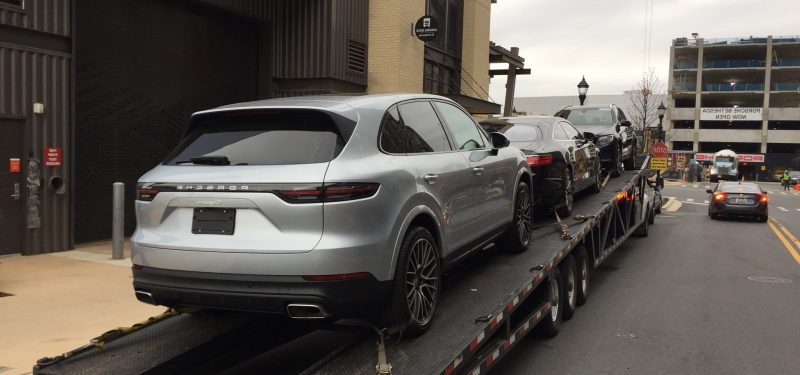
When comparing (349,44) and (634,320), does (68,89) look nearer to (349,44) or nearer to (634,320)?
(349,44)

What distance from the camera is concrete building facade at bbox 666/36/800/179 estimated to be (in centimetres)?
7781

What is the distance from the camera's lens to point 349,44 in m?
15.2

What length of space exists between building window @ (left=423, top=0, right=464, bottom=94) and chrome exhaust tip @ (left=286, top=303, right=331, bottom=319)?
52.7 feet

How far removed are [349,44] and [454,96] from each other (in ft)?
13.7

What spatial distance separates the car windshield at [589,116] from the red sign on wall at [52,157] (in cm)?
928

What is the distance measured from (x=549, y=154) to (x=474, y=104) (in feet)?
38.3

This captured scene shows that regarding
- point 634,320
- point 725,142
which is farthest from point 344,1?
point 725,142

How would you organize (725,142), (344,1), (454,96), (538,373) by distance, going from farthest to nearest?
(725,142) < (454,96) < (344,1) < (538,373)

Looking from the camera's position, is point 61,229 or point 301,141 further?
point 61,229

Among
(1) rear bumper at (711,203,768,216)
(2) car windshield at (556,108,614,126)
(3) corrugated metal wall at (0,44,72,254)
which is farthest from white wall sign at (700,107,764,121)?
(3) corrugated metal wall at (0,44,72,254)

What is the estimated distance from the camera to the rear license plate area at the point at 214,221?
3432 millimetres

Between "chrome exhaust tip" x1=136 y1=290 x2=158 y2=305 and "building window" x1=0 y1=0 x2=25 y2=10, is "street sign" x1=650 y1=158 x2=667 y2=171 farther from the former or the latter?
"chrome exhaust tip" x1=136 y1=290 x2=158 y2=305

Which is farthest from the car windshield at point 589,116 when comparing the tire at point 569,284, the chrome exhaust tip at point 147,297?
the chrome exhaust tip at point 147,297

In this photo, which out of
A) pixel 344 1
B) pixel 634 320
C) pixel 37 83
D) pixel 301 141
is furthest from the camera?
pixel 344 1
